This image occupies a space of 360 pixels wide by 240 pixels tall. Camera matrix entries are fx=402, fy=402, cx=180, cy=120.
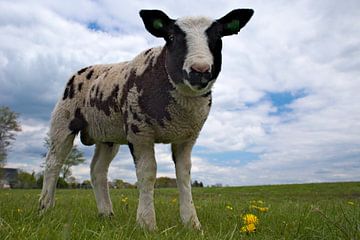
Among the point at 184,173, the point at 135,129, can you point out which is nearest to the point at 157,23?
the point at 135,129

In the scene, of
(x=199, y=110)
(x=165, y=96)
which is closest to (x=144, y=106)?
(x=165, y=96)

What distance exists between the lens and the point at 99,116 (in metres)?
6.62

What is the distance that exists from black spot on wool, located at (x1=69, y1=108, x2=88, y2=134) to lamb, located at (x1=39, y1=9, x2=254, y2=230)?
13.2 inches

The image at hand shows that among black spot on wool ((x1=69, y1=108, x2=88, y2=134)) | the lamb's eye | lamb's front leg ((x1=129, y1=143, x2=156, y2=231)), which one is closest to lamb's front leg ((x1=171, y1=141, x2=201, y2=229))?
→ lamb's front leg ((x1=129, y1=143, x2=156, y2=231))

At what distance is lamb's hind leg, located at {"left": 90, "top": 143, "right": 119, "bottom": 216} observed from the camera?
7266 millimetres

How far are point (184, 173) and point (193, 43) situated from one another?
2.02m

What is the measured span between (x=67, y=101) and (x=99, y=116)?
1.22m

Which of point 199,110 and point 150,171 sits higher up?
point 199,110

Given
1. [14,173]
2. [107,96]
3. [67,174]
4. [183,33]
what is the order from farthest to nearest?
[14,173] < [67,174] < [107,96] < [183,33]

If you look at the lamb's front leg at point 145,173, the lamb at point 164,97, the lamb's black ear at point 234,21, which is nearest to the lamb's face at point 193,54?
the lamb at point 164,97

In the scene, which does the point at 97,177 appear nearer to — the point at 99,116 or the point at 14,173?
the point at 99,116

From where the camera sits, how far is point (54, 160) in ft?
24.9

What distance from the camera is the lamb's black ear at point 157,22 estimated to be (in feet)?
18.3

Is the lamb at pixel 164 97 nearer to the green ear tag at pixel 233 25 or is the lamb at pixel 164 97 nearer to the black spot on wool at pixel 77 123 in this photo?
the green ear tag at pixel 233 25
